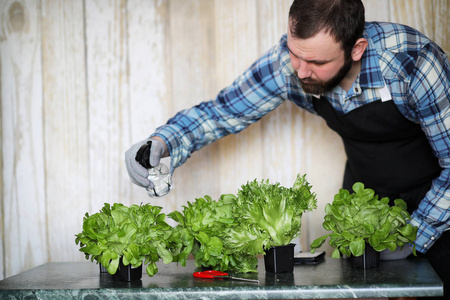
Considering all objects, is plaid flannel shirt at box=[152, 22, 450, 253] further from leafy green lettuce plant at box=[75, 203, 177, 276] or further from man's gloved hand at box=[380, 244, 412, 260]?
leafy green lettuce plant at box=[75, 203, 177, 276]

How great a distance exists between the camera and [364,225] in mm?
1407

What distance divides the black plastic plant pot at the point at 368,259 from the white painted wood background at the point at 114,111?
823 millimetres

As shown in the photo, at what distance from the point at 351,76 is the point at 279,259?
665mm

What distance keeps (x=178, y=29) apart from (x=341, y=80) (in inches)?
32.6

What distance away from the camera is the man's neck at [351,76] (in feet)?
5.81

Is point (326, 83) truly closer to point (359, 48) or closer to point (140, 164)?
point (359, 48)

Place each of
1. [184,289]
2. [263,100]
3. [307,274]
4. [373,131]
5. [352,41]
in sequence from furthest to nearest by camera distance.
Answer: [263,100] → [373,131] → [352,41] → [307,274] → [184,289]

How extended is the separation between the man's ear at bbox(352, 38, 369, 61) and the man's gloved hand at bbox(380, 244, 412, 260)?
56cm

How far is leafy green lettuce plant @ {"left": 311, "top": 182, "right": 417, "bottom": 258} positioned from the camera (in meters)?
1.42

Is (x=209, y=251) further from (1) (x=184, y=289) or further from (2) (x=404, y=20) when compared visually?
(2) (x=404, y=20)

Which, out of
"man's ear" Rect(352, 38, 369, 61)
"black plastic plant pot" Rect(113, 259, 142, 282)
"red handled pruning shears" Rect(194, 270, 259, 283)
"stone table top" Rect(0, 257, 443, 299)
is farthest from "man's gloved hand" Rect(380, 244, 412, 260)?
"black plastic plant pot" Rect(113, 259, 142, 282)

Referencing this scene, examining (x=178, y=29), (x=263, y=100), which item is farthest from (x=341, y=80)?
(x=178, y=29)

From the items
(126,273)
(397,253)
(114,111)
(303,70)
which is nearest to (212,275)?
(126,273)

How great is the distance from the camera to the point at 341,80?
5.70 feet
